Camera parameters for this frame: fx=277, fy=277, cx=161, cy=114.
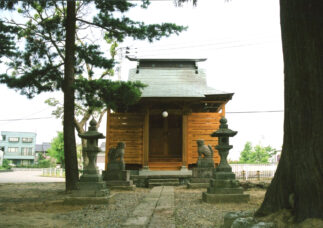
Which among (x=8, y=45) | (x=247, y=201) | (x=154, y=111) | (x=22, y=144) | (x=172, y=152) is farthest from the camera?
(x=22, y=144)

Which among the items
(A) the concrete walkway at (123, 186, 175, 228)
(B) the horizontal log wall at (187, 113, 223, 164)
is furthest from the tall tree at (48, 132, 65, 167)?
(A) the concrete walkway at (123, 186, 175, 228)

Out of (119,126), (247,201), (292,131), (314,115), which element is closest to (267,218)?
(292,131)

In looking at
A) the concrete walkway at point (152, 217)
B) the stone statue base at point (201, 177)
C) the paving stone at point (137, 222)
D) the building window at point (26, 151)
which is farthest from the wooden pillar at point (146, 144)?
the building window at point (26, 151)

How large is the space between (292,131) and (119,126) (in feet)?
36.9

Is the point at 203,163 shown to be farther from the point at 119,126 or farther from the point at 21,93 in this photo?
the point at 21,93

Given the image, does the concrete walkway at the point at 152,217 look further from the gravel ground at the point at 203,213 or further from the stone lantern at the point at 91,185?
the stone lantern at the point at 91,185

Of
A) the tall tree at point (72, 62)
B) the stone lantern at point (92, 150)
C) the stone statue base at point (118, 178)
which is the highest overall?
the tall tree at point (72, 62)

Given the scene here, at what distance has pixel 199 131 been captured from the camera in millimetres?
14141

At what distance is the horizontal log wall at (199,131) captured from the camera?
13.9 meters

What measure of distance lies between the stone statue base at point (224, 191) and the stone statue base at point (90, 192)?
263 cm

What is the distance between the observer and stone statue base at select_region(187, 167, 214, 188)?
411 inches

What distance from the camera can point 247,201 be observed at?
6918mm

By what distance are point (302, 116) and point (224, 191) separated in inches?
153

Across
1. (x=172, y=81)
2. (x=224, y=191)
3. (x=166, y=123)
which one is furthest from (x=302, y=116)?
(x=166, y=123)
